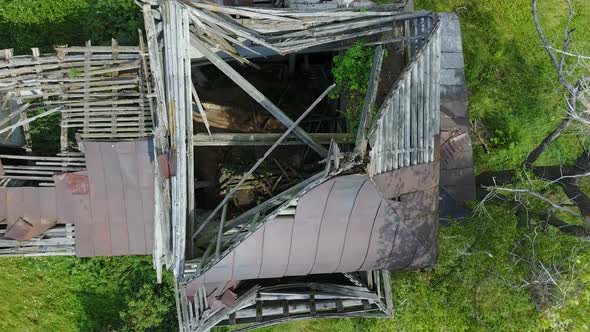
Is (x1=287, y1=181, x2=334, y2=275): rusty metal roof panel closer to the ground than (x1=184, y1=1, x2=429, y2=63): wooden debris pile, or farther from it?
closer to the ground

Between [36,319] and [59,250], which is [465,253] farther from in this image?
[36,319]

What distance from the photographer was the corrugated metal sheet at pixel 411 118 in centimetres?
697

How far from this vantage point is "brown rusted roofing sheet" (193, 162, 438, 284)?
23.0ft

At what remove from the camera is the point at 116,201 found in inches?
385

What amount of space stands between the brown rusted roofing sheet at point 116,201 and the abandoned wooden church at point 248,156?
0.11 feet

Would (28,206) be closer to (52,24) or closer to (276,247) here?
(52,24)

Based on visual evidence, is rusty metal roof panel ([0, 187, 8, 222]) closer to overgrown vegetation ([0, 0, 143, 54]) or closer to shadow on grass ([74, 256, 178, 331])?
shadow on grass ([74, 256, 178, 331])

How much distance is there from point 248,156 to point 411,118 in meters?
5.09

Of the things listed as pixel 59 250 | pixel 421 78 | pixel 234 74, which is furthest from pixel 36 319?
pixel 421 78

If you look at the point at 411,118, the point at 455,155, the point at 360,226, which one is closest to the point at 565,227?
the point at 455,155

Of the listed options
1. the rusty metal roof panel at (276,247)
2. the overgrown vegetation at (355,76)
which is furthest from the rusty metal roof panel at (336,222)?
the overgrown vegetation at (355,76)

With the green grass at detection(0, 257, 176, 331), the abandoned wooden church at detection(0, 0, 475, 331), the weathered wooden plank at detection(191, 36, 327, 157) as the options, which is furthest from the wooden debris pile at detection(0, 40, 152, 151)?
the green grass at detection(0, 257, 176, 331)

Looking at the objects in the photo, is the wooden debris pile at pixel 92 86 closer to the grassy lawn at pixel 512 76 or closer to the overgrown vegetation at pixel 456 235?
the overgrown vegetation at pixel 456 235

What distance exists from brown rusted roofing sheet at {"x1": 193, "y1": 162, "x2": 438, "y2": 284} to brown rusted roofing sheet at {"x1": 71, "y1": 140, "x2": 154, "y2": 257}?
318cm
